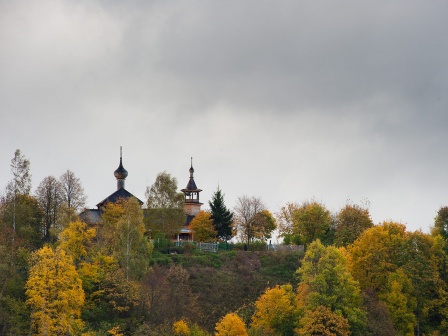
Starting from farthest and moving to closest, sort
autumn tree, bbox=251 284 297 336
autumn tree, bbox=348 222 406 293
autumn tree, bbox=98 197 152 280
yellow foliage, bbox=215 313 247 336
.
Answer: autumn tree, bbox=348 222 406 293, autumn tree, bbox=98 197 152 280, autumn tree, bbox=251 284 297 336, yellow foliage, bbox=215 313 247 336

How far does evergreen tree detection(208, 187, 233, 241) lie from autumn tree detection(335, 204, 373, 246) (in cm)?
1347

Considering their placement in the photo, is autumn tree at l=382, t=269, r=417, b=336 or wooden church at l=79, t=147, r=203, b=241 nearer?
autumn tree at l=382, t=269, r=417, b=336

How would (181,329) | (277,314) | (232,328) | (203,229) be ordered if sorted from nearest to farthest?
(232,328), (181,329), (277,314), (203,229)

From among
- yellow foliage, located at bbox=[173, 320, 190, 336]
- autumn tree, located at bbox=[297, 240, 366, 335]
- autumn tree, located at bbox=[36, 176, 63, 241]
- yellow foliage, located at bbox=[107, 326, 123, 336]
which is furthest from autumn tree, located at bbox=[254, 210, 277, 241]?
yellow foliage, located at bbox=[107, 326, 123, 336]

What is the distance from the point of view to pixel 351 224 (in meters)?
87.8

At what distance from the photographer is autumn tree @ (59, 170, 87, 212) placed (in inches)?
3300

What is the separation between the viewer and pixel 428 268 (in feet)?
242

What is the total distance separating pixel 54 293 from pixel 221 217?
34392 millimetres

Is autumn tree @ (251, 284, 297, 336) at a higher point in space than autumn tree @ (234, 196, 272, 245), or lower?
lower

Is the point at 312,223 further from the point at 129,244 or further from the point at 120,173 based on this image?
the point at 129,244

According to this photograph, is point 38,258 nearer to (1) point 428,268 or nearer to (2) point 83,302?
(2) point 83,302

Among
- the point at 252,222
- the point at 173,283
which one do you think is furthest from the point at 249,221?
the point at 173,283

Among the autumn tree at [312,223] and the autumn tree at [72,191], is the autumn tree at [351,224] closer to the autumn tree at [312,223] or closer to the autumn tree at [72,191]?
the autumn tree at [312,223]

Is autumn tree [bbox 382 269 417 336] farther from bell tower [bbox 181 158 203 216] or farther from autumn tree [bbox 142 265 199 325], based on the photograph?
bell tower [bbox 181 158 203 216]
